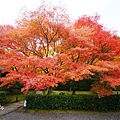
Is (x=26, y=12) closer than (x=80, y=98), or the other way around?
(x=26, y=12)

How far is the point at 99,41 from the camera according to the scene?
42.1 ft

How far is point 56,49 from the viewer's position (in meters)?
13.8

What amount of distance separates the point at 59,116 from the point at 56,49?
540cm

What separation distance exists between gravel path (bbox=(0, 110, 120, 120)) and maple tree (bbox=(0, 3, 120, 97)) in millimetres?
1561

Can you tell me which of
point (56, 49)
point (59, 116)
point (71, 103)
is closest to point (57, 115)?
point (59, 116)

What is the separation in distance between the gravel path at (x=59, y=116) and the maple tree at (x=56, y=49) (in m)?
1.56

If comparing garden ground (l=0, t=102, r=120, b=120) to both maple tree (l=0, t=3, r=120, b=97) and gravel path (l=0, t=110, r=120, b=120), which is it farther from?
maple tree (l=0, t=3, r=120, b=97)

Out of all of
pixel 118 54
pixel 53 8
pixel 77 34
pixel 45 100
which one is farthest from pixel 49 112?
pixel 53 8

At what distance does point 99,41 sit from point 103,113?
559 centimetres

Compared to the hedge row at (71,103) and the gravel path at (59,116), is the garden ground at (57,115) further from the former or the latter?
the hedge row at (71,103)

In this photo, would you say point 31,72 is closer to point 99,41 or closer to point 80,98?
point 80,98

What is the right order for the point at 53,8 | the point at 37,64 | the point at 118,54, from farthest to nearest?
the point at 118,54, the point at 53,8, the point at 37,64

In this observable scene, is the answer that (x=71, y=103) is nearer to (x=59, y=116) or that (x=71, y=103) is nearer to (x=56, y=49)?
(x=59, y=116)

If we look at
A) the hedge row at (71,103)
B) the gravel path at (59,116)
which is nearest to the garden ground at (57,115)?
the gravel path at (59,116)
